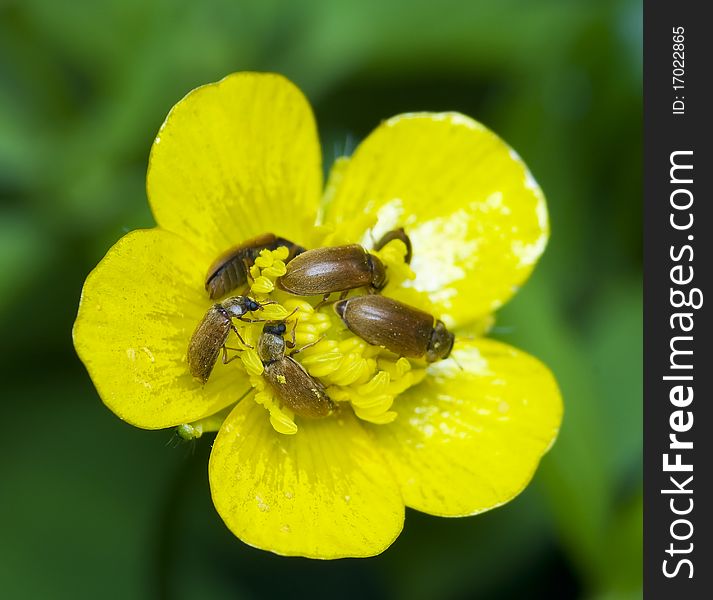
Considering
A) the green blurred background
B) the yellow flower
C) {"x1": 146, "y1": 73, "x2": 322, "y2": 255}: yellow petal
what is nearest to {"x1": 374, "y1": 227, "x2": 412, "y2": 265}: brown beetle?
the yellow flower

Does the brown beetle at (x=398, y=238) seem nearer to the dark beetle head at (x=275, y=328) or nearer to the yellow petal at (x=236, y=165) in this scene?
the yellow petal at (x=236, y=165)

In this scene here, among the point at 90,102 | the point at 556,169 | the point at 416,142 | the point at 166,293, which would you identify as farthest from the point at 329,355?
the point at 90,102

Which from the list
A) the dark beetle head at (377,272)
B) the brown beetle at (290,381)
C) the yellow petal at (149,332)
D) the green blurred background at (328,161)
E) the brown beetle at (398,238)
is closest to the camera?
the yellow petal at (149,332)

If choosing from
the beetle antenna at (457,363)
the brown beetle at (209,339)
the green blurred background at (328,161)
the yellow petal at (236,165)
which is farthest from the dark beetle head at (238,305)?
the green blurred background at (328,161)

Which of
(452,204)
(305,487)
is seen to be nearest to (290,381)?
(305,487)

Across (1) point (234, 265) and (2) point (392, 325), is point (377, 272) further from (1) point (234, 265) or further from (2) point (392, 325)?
(1) point (234, 265)

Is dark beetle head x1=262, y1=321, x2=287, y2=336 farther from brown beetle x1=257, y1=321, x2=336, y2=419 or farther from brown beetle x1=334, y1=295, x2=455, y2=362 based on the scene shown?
brown beetle x1=334, y1=295, x2=455, y2=362
